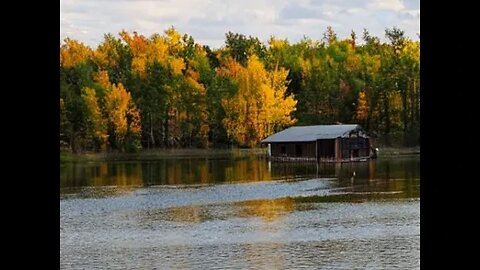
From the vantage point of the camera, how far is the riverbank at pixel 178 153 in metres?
28.5

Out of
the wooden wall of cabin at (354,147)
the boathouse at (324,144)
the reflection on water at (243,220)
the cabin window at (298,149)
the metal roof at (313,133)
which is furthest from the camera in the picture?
the cabin window at (298,149)

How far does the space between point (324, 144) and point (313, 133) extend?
0.59 meters

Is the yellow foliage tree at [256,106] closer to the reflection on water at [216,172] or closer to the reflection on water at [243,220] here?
the reflection on water at [216,172]

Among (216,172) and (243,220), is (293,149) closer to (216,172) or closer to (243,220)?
(216,172)

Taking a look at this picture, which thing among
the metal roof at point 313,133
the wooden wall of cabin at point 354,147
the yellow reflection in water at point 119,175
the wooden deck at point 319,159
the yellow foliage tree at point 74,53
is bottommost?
the yellow reflection in water at point 119,175

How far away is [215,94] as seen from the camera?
30.0m

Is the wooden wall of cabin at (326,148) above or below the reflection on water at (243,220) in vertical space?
above

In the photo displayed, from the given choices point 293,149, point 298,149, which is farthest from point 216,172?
point 293,149

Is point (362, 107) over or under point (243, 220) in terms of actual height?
over

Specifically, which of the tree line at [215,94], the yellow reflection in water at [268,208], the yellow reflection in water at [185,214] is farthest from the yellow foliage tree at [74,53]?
the yellow reflection in water at [185,214]

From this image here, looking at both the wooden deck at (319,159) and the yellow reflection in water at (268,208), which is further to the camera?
the wooden deck at (319,159)

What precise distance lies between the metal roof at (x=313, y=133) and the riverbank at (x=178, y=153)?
258cm
